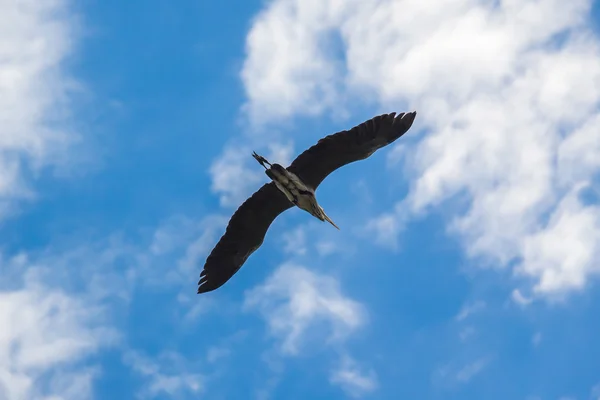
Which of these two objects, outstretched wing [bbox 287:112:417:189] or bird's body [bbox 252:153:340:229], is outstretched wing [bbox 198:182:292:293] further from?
outstretched wing [bbox 287:112:417:189]

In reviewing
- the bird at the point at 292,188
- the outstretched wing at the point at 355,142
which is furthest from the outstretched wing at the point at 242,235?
the outstretched wing at the point at 355,142

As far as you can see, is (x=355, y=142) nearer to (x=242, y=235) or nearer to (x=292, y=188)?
(x=292, y=188)

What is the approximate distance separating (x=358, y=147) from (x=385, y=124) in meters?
0.89

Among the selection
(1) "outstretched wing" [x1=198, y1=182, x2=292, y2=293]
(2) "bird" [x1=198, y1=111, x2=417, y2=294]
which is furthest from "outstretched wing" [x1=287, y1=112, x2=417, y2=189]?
(1) "outstretched wing" [x1=198, y1=182, x2=292, y2=293]

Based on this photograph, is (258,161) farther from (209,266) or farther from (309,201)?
(209,266)

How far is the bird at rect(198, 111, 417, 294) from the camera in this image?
65.2 feet

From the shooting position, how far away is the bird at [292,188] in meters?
19.9

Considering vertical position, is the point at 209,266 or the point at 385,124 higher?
the point at 209,266

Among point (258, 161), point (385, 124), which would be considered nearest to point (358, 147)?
point (385, 124)

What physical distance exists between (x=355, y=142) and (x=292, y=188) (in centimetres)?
208

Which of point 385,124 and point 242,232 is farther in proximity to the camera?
point 242,232

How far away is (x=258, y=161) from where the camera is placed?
20.6m

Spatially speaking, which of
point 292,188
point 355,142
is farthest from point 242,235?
point 355,142

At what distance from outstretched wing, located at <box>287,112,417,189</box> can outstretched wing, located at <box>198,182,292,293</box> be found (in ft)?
4.60
